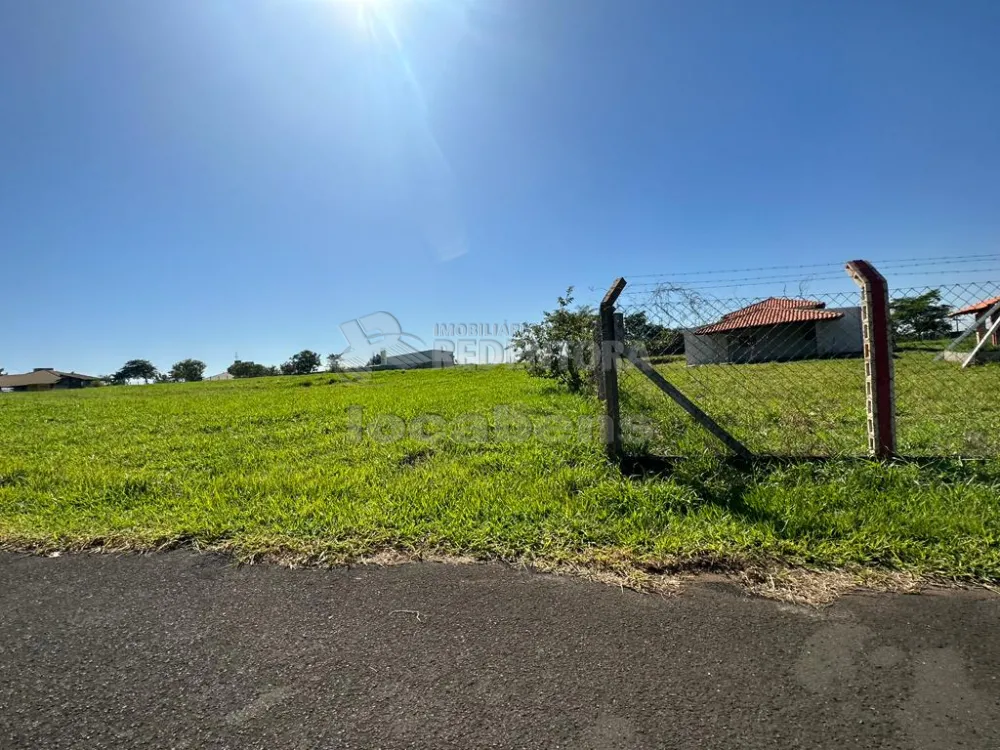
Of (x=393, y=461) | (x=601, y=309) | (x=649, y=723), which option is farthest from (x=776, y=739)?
(x=393, y=461)

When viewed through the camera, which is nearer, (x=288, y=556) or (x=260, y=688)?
(x=260, y=688)

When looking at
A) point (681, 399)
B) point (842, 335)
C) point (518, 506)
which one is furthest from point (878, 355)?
point (518, 506)

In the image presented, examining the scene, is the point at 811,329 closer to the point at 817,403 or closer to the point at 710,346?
the point at 710,346

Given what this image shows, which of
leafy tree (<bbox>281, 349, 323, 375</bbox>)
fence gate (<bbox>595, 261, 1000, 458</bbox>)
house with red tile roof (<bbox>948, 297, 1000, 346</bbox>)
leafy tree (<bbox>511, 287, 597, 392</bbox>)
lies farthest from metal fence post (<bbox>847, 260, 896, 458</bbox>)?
leafy tree (<bbox>281, 349, 323, 375</bbox>)

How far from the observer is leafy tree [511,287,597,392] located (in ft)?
31.1

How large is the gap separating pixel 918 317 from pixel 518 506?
12.7ft

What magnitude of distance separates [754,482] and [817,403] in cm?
434

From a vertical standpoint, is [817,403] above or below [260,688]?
above

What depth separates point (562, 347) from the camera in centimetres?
1044

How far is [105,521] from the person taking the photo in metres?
3.40

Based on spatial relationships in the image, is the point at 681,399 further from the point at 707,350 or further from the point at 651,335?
the point at 707,350

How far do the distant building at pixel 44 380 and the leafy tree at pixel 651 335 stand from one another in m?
82.0

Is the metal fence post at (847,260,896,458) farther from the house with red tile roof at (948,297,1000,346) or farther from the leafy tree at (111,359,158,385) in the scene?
the leafy tree at (111,359,158,385)

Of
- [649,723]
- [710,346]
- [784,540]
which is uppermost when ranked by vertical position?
[710,346]
